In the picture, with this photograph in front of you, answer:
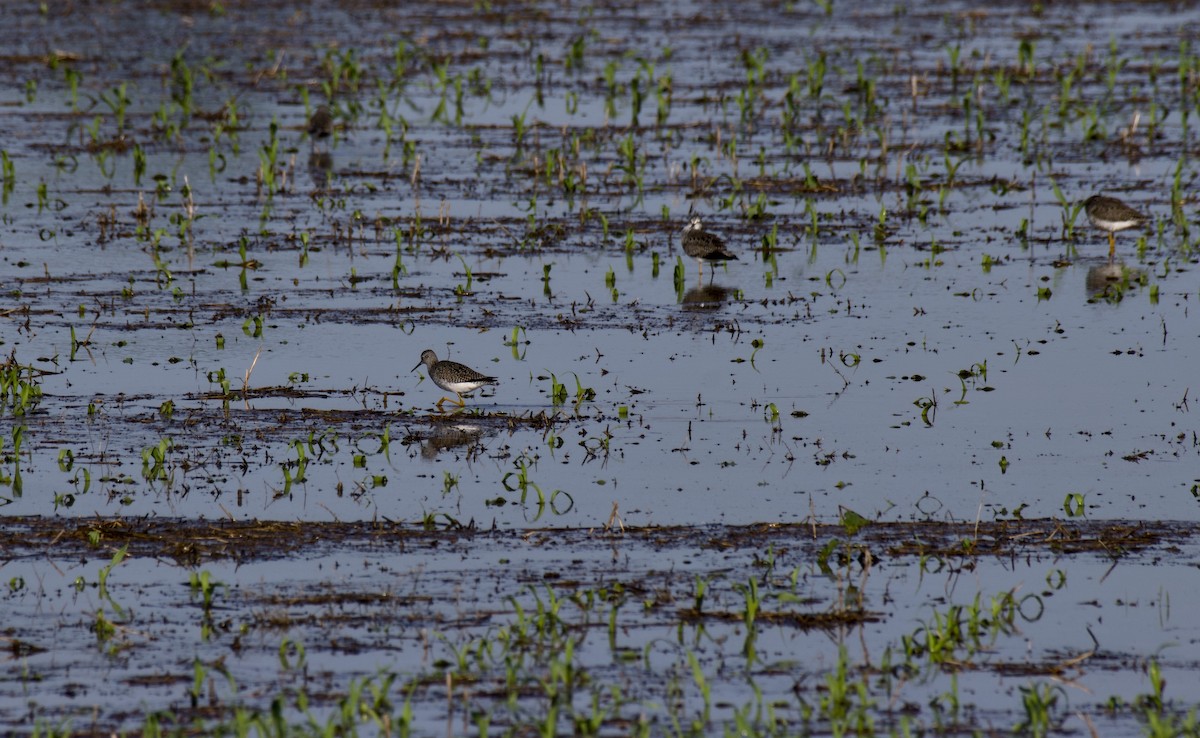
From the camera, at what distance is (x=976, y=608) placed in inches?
305

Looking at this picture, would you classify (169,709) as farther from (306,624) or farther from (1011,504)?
(1011,504)

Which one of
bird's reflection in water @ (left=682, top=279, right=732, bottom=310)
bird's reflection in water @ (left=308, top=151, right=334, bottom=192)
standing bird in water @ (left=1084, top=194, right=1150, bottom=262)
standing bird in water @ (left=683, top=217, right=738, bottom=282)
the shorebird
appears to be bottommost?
bird's reflection in water @ (left=682, top=279, right=732, bottom=310)

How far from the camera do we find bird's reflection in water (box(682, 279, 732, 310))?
14938 millimetres

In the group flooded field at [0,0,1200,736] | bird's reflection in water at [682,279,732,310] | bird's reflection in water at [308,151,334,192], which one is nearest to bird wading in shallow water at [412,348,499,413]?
Result: flooded field at [0,0,1200,736]

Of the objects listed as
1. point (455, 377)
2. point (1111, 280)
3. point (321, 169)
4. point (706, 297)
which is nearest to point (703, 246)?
point (706, 297)

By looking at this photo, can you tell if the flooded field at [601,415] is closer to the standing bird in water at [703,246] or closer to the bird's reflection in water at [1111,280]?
the bird's reflection in water at [1111,280]

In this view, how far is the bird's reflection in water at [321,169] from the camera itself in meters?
20.2

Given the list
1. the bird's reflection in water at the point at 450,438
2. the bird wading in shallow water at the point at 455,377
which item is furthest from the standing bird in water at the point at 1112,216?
the bird's reflection in water at the point at 450,438

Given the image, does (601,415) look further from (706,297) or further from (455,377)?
(706,297)

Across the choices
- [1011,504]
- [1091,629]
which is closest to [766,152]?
[1011,504]

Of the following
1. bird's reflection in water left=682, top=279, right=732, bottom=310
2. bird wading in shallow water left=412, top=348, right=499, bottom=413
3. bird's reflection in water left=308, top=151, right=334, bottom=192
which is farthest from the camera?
bird's reflection in water left=308, top=151, right=334, bottom=192

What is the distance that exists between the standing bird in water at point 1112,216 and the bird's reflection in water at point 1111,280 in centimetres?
42

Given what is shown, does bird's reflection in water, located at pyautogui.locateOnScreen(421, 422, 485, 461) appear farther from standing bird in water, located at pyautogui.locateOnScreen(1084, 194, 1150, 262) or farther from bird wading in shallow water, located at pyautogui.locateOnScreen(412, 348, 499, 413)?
standing bird in water, located at pyautogui.locateOnScreen(1084, 194, 1150, 262)

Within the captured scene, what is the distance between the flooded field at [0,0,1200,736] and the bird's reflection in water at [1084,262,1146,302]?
100 mm
